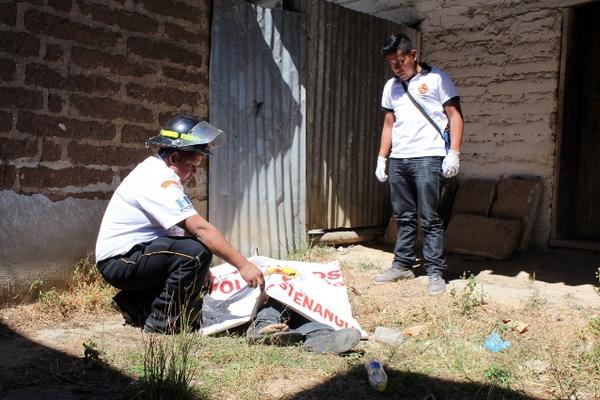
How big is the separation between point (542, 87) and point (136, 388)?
504 cm

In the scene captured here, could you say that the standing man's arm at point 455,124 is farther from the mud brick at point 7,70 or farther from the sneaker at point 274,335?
the mud brick at point 7,70

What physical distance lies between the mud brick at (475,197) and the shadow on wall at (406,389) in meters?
3.54

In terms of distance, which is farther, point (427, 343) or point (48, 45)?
point (48, 45)

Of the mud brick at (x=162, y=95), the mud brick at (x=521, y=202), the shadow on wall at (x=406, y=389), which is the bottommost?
the shadow on wall at (x=406, y=389)

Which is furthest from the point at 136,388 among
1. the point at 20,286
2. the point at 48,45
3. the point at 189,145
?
the point at 48,45

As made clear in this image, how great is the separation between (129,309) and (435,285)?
2.24 m

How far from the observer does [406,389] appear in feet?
9.33

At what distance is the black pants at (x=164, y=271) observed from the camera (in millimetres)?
3348

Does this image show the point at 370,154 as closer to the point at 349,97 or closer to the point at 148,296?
the point at 349,97

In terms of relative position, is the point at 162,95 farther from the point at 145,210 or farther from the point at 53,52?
the point at 145,210

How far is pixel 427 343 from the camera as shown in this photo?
11.5 feet

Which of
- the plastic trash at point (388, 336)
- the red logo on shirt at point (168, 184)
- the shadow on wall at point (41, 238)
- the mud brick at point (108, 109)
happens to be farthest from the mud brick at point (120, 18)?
the plastic trash at point (388, 336)

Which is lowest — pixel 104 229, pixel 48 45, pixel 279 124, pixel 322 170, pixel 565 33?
pixel 104 229

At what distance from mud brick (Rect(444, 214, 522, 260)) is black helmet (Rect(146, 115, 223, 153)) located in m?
3.36
